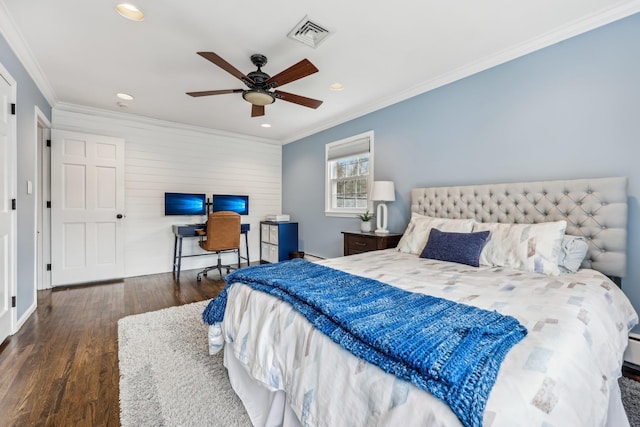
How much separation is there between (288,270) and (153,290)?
281 cm

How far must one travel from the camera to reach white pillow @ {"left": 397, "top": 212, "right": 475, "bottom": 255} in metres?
2.56

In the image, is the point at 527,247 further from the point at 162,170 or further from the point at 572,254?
the point at 162,170

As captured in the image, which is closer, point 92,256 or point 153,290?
point 153,290

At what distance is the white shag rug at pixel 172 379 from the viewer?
150 centimetres

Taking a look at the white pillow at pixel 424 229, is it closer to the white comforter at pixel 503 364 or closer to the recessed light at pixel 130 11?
the white comforter at pixel 503 364

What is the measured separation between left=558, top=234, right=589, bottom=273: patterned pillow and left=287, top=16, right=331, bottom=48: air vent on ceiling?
2.42m

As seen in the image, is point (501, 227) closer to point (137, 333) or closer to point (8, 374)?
point (137, 333)

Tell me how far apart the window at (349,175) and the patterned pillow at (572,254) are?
92.2 inches

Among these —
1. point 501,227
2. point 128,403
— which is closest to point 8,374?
point 128,403

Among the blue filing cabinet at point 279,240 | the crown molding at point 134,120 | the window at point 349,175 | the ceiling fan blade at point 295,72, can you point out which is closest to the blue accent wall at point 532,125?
the window at point 349,175

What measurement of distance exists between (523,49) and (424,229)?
179 cm

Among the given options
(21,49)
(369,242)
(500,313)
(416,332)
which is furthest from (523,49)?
(21,49)

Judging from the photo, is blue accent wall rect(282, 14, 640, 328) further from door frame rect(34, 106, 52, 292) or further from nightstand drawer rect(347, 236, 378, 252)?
door frame rect(34, 106, 52, 292)

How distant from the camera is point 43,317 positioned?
2.82 metres
